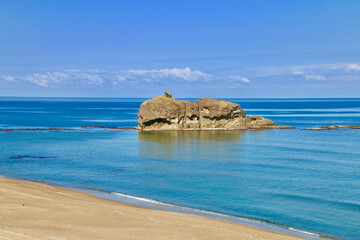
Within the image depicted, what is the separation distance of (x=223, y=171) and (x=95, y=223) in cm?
2255

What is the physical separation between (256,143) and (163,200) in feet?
126

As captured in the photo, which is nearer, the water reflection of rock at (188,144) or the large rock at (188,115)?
the water reflection of rock at (188,144)

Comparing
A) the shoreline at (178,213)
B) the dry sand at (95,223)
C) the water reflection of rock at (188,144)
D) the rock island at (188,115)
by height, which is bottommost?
the shoreline at (178,213)

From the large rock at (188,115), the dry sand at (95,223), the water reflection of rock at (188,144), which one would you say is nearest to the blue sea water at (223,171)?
the water reflection of rock at (188,144)

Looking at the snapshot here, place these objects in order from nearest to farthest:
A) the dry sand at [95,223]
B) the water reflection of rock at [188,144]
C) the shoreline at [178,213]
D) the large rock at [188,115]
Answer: the dry sand at [95,223], the shoreline at [178,213], the water reflection of rock at [188,144], the large rock at [188,115]

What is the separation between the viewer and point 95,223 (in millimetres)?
21016

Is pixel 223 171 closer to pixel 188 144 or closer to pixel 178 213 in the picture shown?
pixel 178 213

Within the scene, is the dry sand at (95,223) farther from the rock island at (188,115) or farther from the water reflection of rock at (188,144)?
the rock island at (188,115)

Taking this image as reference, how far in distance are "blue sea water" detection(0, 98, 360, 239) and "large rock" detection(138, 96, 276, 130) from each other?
49.5ft

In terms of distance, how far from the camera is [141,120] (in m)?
88.9

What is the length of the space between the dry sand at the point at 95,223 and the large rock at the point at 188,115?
60528mm

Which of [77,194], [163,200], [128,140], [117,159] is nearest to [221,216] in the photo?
[163,200]

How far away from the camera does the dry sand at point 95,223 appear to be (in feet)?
62.0

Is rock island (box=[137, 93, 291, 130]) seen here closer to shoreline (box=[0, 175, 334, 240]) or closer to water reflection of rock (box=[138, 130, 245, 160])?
water reflection of rock (box=[138, 130, 245, 160])
